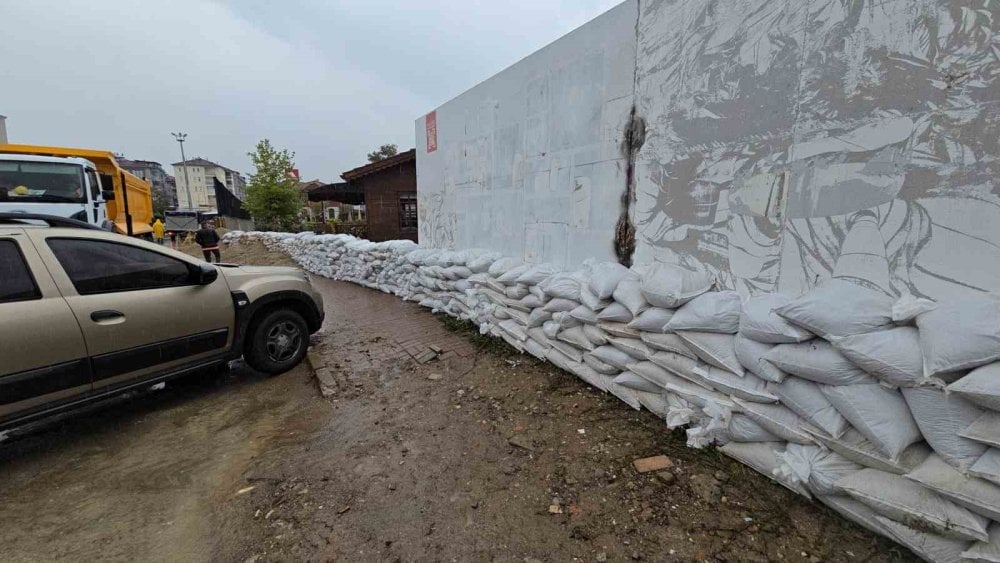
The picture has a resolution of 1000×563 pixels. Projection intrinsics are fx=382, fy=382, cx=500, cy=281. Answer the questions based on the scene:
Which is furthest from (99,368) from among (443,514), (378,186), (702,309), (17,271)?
(378,186)

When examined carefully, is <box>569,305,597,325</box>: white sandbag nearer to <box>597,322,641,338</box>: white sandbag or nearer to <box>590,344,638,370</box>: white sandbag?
<box>597,322,641,338</box>: white sandbag

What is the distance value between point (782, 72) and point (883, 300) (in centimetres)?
160

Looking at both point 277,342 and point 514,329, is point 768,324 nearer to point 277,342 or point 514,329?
point 514,329

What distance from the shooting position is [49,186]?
6.45 metres

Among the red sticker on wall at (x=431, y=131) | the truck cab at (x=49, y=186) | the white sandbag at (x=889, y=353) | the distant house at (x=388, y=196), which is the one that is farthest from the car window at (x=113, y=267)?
the distant house at (x=388, y=196)

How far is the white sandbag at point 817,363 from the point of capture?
1.81 metres

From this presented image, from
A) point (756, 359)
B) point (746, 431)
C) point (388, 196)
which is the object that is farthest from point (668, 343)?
point (388, 196)

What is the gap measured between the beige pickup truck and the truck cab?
533 centimetres

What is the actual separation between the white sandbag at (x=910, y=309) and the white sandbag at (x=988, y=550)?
809 mm

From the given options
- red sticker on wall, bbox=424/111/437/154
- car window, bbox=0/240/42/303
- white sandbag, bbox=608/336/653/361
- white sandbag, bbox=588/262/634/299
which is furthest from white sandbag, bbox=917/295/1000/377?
red sticker on wall, bbox=424/111/437/154

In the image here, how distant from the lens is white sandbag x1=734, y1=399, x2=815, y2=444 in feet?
6.46

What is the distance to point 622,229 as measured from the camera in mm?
3762

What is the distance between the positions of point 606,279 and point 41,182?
927 centimetres

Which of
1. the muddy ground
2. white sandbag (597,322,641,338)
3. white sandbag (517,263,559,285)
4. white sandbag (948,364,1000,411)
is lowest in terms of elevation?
the muddy ground
